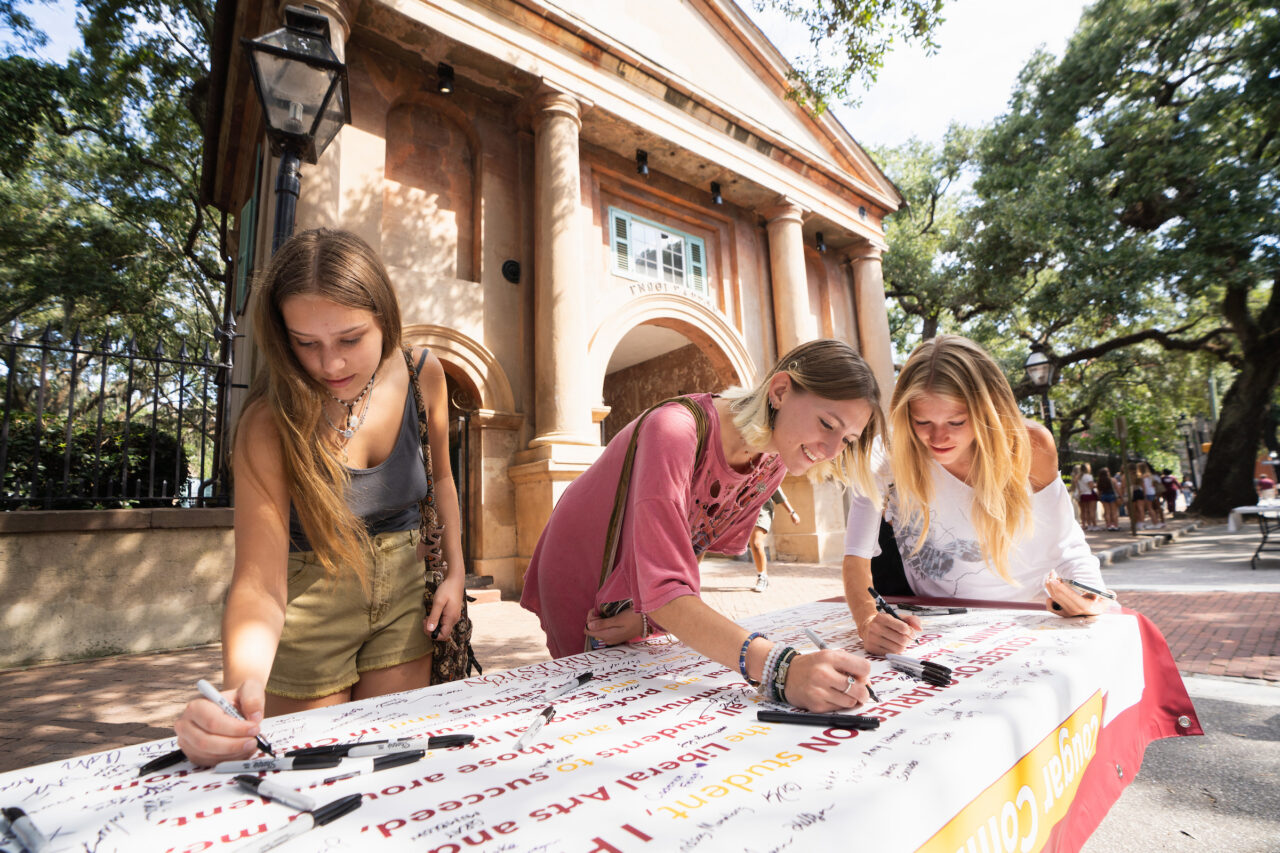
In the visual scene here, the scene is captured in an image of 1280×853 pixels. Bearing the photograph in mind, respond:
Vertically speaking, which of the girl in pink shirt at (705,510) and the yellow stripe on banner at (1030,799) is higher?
the girl in pink shirt at (705,510)

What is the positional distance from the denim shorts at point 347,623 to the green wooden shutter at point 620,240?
897 centimetres

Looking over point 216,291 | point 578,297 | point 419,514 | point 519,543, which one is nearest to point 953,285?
point 578,297

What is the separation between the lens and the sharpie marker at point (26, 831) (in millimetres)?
765

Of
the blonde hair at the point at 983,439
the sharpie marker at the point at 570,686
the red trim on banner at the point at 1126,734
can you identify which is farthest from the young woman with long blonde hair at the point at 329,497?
the blonde hair at the point at 983,439

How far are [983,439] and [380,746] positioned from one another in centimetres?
214

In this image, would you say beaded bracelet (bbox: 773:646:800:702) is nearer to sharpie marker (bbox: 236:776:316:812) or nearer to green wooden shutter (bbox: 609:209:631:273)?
sharpie marker (bbox: 236:776:316:812)

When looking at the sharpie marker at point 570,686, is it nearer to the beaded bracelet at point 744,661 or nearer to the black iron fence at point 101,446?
the beaded bracelet at point 744,661

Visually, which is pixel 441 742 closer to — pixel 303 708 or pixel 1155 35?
pixel 303 708

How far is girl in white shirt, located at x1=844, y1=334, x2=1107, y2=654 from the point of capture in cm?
224

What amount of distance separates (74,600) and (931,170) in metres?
23.9

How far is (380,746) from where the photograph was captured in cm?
106

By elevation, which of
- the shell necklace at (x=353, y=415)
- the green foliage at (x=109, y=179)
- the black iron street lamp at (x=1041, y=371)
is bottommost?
the shell necklace at (x=353, y=415)

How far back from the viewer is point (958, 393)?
7.38 ft

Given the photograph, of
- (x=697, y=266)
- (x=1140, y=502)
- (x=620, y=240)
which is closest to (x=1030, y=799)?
(x=620, y=240)
